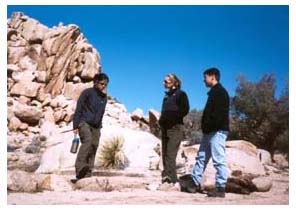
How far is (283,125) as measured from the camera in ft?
37.3

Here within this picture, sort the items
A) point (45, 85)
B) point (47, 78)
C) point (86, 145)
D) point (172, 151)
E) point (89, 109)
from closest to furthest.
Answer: point (172, 151)
point (86, 145)
point (89, 109)
point (47, 78)
point (45, 85)

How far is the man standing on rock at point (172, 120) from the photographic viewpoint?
6367 mm

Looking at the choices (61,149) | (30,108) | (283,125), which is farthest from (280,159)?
(30,108)

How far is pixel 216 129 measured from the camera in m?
5.81

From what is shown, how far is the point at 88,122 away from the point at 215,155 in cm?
183

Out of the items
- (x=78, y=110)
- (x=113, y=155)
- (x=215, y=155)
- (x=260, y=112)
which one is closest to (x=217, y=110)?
(x=215, y=155)

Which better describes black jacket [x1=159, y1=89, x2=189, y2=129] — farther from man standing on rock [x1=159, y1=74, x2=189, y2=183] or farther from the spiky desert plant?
the spiky desert plant

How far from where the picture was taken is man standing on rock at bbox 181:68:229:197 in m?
5.70

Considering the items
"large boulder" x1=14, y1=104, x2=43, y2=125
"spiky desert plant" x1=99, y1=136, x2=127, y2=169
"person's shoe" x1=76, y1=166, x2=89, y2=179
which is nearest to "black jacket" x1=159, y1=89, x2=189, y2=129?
"person's shoe" x1=76, y1=166, x2=89, y2=179

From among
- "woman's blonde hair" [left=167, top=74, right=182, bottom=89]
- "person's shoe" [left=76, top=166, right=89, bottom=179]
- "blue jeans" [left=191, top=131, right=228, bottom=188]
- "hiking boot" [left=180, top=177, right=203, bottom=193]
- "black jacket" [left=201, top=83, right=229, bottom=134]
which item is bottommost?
"hiking boot" [left=180, top=177, right=203, bottom=193]

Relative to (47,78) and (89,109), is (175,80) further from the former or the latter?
(47,78)

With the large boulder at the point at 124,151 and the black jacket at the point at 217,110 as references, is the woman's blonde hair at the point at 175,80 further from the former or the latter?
the large boulder at the point at 124,151

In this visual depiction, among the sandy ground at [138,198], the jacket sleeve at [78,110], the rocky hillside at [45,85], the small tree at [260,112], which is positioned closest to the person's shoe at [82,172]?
the sandy ground at [138,198]

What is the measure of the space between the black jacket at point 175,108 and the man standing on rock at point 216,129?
52 cm
